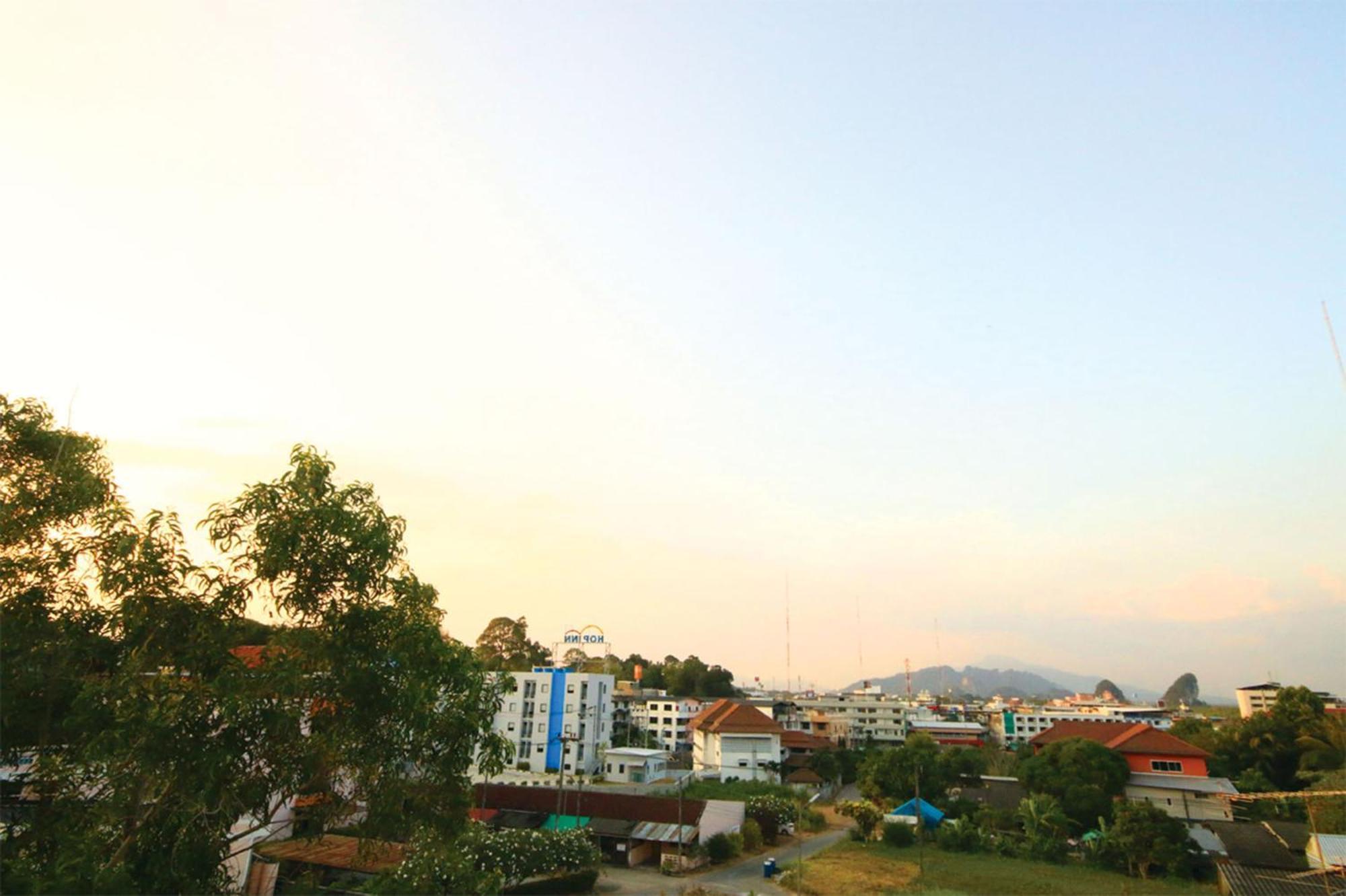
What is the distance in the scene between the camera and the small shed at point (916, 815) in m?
33.2

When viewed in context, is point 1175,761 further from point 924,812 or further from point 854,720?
point 854,720

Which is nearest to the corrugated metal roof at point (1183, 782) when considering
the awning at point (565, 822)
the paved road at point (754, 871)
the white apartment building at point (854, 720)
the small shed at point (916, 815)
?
the small shed at point (916, 815)

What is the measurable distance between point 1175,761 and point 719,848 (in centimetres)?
2563

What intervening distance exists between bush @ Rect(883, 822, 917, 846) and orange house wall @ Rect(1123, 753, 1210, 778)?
1491 cm

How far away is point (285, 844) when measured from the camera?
79.9ft

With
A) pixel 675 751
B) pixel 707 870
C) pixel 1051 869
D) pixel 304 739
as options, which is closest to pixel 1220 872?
pixel 1051 869

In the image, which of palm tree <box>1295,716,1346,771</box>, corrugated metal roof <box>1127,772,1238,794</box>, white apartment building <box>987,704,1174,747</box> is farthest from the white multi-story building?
white apartment building <box>987,704,1174,747</box>

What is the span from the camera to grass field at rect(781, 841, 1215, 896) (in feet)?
78.9

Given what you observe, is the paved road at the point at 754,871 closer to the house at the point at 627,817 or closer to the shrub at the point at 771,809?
the shrub at the point at 771,809

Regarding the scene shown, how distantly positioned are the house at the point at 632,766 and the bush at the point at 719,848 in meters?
23.1

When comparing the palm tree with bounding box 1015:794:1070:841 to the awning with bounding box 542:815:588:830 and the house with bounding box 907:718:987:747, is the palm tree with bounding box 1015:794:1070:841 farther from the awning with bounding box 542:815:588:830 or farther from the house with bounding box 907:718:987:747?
the house with bounding box 907:718:987:747

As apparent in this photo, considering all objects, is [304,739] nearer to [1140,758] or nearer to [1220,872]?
[1220,872]

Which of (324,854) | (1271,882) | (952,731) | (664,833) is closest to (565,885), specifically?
(664,833)

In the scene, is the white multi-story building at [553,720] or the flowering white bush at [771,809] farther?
the white multi-story building at [553,720]
